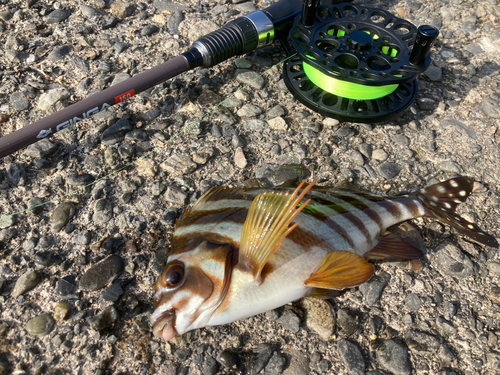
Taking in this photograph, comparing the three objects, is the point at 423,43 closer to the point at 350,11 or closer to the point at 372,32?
the point at 372,32

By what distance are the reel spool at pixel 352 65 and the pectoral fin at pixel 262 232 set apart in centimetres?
129

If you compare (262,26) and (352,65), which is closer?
(352,65)

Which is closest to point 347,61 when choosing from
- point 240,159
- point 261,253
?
point 240,159

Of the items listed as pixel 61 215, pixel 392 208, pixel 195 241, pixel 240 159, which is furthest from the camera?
pixel 240 159

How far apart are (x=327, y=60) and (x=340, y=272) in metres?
1.62

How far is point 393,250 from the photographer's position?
8.04ft

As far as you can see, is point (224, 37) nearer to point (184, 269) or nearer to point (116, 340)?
point (184, 269)

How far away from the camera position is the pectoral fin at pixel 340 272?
2111mm

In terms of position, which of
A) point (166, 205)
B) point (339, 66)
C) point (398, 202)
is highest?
point (339, 66)

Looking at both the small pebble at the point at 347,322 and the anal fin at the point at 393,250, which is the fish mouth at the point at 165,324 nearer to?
the small pebble at the point at 347,322

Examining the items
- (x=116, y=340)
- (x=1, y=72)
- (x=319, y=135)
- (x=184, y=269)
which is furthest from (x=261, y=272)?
(x=1, y=72)

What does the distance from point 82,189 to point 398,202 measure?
2.13 metres

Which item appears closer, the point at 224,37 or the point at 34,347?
the point at 34,347

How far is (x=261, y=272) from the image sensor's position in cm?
208
